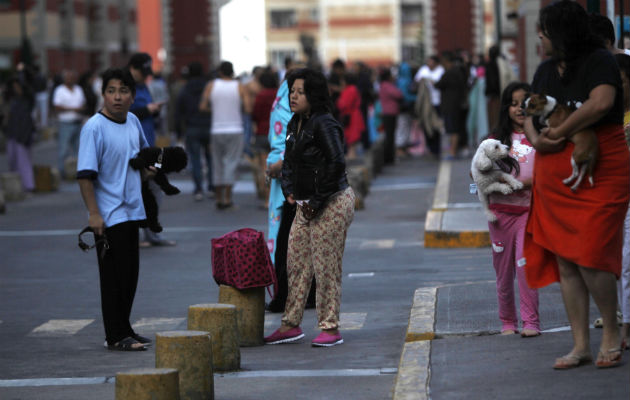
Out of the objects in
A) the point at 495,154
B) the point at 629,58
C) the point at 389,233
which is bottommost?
the point at 389,233

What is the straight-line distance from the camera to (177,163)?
8.91 meters

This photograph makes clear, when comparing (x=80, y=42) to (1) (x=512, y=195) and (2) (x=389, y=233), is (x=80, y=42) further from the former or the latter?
(1) (x=512, y=195)

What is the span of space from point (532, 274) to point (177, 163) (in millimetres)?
2898

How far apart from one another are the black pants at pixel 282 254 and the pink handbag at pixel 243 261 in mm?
1335

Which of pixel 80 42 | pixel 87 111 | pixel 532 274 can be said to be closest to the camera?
pixel 532 274

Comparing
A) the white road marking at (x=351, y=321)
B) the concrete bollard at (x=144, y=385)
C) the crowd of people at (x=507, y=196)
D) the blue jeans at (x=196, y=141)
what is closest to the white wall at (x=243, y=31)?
the blue jeans at (x=196, y=141)

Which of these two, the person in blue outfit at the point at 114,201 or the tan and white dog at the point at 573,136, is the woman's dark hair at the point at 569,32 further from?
the person in blue outfit at the point at 114,201

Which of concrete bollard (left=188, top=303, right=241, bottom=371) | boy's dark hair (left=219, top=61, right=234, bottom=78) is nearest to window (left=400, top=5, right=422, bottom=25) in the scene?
boy's dark hair (left=219, top=61, right=234, bottom=78)

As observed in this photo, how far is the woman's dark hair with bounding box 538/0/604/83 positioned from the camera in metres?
6.68

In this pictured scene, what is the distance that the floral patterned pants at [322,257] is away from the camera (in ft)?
27.9

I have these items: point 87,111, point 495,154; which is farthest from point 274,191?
point 87,111

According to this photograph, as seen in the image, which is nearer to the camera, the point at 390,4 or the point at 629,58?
the point at 629,58

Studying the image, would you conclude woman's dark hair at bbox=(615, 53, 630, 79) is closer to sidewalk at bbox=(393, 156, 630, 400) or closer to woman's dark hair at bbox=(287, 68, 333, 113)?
sidewalk at bbox=(393, 156, 630, 400)

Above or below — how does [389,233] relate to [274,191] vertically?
below
